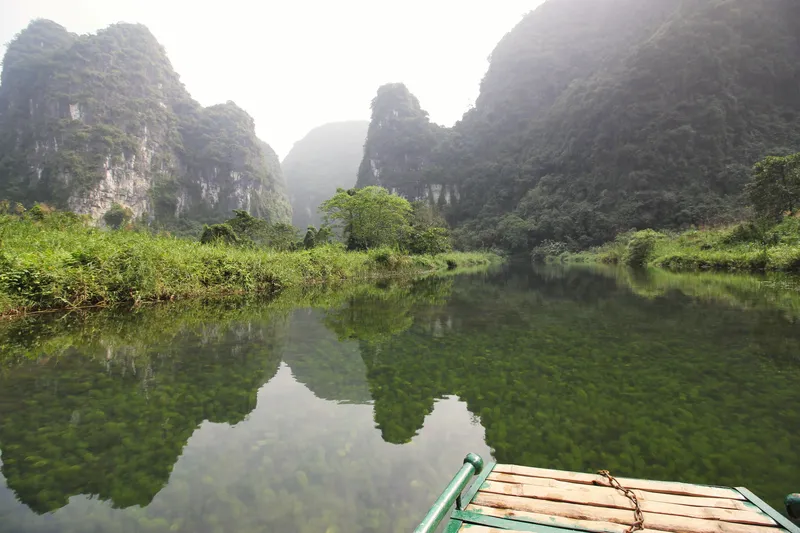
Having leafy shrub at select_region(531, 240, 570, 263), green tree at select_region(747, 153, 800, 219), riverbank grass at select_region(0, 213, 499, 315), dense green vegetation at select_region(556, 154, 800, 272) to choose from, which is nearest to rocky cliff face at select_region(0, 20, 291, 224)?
leafy shrub at select_region(531, 240, 570, 263)

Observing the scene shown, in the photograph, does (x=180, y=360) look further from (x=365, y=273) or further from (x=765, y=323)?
(x=365, y=273)

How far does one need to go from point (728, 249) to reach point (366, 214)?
23.1m

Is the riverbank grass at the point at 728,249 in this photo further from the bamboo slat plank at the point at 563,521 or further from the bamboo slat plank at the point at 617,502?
the bamboo slat plank at the point at 563,521

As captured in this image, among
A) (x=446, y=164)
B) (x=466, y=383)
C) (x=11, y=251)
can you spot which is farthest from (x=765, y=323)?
(x=446, y=164)

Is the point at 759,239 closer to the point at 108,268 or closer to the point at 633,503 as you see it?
the point at 633,503

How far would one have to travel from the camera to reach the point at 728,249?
23.9 m

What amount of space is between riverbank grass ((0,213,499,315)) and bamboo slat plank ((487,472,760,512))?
35.5ft

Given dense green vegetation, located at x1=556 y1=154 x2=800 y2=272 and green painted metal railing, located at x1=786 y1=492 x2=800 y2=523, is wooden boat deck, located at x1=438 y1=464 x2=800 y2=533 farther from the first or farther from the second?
dense green vegetation, located at x1=556 y1=154 x2=800 y2=272

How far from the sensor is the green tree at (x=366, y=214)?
30.0 meters

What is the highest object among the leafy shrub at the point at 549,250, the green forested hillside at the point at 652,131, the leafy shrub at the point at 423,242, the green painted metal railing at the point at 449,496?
the green forested hillside at the point at 652,131

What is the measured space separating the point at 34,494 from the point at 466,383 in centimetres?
419

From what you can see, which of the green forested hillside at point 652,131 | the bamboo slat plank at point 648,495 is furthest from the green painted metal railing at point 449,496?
the green forested hillside at point 652,131

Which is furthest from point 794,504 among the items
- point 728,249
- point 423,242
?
point 423,242

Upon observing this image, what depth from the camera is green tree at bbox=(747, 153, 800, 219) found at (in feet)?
78.8
